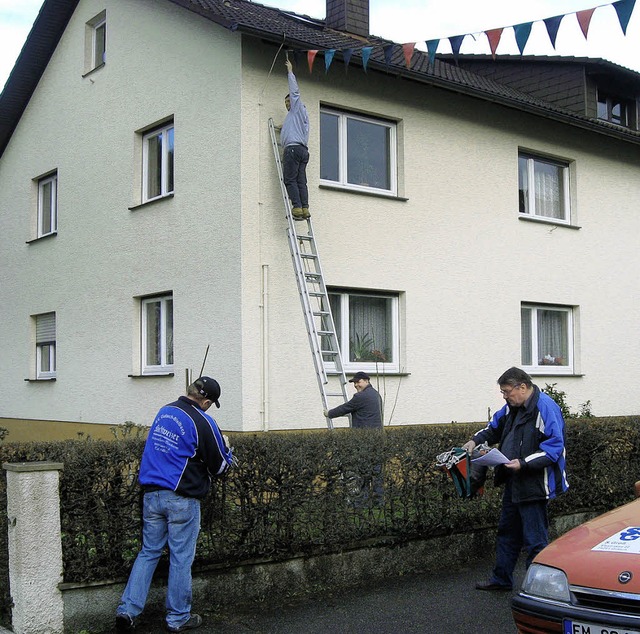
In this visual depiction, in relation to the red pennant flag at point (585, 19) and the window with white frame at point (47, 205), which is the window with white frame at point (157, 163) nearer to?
the window with white frame at point (47, 205)

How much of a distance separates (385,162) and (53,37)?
731cm

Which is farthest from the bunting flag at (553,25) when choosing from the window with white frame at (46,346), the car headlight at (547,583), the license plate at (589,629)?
the window with white frame at (46,346)

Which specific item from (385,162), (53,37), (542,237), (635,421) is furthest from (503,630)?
(53,37)

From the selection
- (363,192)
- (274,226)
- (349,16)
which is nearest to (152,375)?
(274,226)

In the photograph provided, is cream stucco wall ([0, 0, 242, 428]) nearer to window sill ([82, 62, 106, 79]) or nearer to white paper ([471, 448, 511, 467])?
window sill ([82, 62, 106, 79])

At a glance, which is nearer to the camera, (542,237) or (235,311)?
(235,311)

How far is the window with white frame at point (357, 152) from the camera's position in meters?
11.9

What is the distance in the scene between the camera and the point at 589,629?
4281 mm

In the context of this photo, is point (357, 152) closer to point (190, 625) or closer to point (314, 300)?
point (314, 300)

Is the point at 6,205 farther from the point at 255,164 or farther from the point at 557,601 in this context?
the point at 557,601

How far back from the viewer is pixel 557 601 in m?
4.49

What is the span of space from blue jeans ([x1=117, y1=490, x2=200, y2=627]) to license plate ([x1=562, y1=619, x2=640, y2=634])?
261 cm

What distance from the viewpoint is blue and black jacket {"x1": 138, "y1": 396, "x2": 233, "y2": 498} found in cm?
580

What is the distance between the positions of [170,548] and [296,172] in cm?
581
